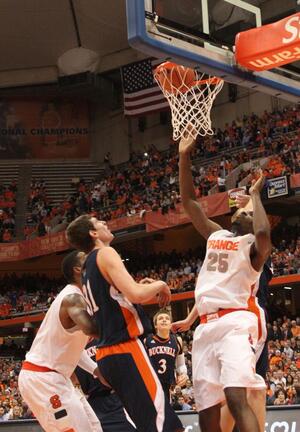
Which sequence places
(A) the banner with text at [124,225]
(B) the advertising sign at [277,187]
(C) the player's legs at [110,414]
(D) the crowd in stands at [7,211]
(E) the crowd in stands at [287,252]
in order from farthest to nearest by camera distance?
(D) the crowd in stands at [7,211], (A) the banner with text at [124,225], (B) the advertising sign at [277,187], (E) the crowd in stands at [287,252], (C) the player's legs at [110,414]

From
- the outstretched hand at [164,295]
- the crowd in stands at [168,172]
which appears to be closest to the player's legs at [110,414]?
the outstretched hand at [164,295]

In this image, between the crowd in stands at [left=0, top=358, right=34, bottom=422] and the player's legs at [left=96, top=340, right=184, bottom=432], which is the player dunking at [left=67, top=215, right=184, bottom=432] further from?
the crowd in stands at [left=0, top=358, right=34, bottom=422]

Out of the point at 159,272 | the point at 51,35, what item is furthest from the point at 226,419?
the point at 51,35

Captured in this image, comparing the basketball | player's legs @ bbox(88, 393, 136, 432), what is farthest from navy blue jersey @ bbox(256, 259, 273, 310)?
the basketball

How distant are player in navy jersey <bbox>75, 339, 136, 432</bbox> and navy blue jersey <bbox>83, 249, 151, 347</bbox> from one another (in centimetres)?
197

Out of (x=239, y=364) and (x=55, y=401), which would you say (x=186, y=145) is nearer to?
(x=239, y=364)

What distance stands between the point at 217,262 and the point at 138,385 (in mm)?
1214

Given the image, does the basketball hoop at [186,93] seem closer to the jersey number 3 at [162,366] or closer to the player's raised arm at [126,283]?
the jersey number 3 at [162,366]

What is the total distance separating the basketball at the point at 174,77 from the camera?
25.5ft

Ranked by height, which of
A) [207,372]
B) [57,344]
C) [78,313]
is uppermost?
[78,313]

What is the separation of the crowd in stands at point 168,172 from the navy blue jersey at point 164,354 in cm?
1517

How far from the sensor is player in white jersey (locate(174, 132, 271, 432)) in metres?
4.93

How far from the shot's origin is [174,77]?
786cm

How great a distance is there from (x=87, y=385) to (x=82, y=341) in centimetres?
143
